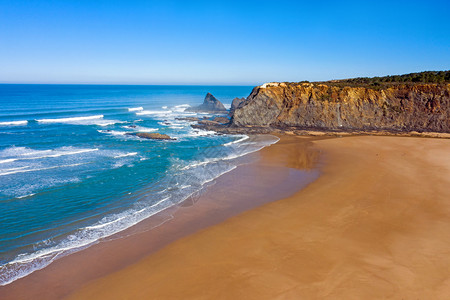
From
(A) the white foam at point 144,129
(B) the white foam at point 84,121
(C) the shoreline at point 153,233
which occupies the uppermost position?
(B) the white foam at point 84,121

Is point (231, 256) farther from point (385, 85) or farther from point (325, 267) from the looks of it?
point (385, 85)

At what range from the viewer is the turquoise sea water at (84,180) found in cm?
1286

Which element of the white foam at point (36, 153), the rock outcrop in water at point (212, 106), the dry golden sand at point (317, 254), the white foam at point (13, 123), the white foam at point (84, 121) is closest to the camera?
the dry golden sand at point (317, 254)

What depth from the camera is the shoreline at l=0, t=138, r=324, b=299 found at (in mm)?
9875

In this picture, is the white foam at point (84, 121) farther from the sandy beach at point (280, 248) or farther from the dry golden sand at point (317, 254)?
the dry golden sand at point (317, 254)

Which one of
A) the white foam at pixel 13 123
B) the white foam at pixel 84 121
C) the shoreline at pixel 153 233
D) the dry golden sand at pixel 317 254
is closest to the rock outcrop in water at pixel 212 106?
the white foam at pixel 84 121

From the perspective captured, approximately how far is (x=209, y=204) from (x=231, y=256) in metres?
5.46

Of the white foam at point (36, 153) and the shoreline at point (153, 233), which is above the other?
the white foam at point (36, 153)

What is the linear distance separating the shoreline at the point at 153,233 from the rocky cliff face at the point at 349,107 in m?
22.0

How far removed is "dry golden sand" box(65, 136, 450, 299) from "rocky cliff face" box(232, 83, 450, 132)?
23.6 metres

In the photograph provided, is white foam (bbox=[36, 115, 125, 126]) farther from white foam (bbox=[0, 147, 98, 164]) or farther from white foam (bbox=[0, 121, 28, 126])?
white foam (bbox=[0, 147, 98, 164])

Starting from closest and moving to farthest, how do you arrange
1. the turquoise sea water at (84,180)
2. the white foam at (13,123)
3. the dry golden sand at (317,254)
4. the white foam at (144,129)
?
the dry golden sand at (317,254) < the turquoise sea water at (84,180) < the white foam at (144,129) < the white foam at (13,123)

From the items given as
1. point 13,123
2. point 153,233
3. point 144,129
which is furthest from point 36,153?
point 13,123

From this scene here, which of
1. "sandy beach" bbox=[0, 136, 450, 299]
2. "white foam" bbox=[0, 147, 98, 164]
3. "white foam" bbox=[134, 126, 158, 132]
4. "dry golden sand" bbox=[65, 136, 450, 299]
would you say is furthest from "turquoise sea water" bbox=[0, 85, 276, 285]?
"dry golden sand" bbox=[65, 136, 450, 299]
